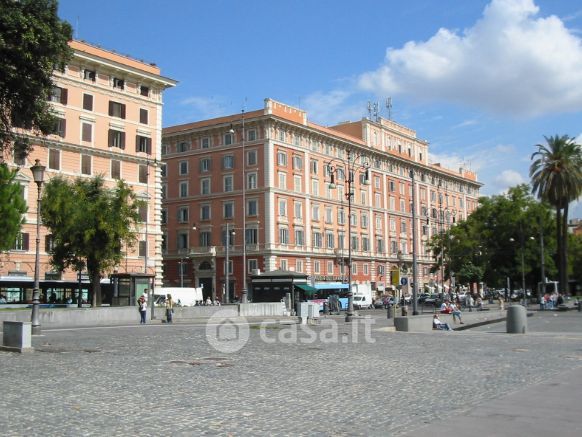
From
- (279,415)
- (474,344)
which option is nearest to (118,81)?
(474,344)

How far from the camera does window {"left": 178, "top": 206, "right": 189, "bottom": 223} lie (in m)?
82.0

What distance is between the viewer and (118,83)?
192 feet

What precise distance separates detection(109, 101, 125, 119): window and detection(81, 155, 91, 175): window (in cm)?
460

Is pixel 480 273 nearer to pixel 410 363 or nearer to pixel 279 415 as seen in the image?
pixel 410 363

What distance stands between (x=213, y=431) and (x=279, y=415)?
1.33 metres

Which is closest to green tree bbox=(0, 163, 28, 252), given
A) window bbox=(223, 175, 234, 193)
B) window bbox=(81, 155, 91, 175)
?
window bbox=(81, 155, 91, 175)

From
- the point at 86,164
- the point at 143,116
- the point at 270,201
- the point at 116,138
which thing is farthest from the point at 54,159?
the point at 270,201

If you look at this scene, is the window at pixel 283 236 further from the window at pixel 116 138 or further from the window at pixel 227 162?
the window at pixel 116 138

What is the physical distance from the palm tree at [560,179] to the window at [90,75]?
1535 inches

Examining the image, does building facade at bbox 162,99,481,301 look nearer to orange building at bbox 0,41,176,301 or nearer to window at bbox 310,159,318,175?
window at bbox 310,159,318,175

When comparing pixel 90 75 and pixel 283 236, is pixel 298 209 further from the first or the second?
pixel 90 75

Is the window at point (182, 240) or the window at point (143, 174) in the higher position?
the window at point (143, 174)

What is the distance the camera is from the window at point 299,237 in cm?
7756

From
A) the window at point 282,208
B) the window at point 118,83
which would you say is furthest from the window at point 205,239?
the window at point 118,83
